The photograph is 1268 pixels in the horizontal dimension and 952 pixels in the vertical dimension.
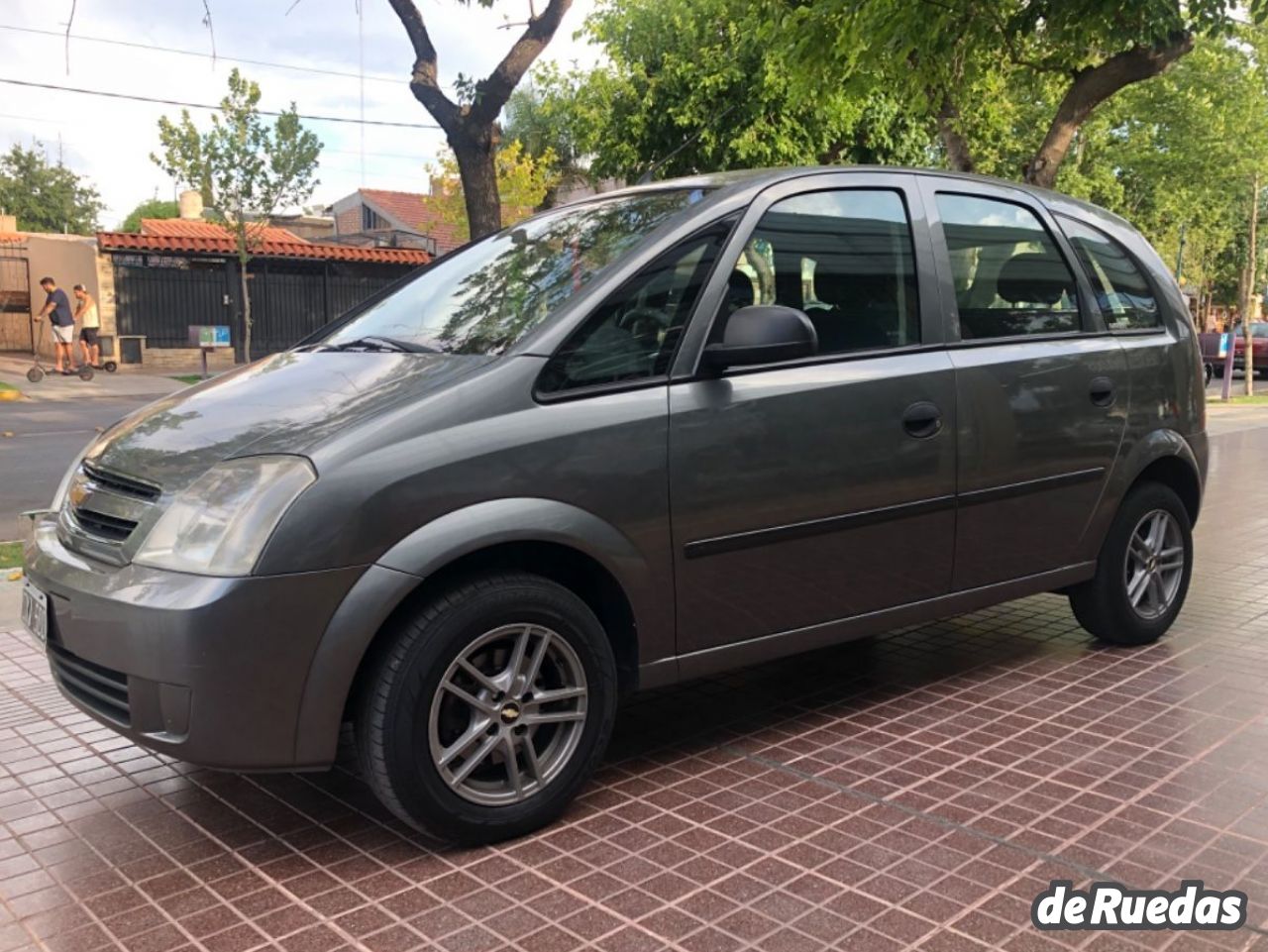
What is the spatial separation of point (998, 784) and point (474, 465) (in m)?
1.90

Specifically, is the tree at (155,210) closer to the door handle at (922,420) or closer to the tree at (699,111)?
the tree at (699,111)

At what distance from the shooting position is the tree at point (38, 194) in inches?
2509

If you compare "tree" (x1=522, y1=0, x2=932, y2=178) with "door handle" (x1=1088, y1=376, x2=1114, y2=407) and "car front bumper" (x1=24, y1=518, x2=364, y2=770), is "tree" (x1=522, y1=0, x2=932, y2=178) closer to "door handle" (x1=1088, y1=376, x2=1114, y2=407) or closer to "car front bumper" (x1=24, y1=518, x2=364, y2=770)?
"door handle" (x1=1088, y1=376, x2=1114, y2=407)

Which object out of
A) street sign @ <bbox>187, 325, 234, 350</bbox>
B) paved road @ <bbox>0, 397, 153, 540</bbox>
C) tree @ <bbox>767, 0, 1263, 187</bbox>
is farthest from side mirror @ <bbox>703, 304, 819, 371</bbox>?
street sign @ <bbox>187, 325, 234, 350</bbox>

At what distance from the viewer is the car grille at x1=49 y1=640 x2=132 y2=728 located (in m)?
2.93

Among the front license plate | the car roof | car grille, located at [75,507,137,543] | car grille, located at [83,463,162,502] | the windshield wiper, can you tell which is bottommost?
the front license plate

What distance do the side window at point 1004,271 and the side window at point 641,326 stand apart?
3.52 feet

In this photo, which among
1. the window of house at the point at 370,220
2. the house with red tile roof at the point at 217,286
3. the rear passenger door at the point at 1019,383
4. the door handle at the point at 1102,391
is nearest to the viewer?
the rear passenger door at the point at 1019,383

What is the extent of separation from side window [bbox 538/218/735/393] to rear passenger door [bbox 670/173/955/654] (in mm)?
62

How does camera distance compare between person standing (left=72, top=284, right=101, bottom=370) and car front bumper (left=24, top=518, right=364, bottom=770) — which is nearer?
car front bumper (left=24, top=518, right=364, bottom=770)

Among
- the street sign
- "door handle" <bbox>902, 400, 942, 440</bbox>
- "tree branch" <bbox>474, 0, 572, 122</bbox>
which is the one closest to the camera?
"door handle" <bbox>902, 400, 942, 440</bbox>

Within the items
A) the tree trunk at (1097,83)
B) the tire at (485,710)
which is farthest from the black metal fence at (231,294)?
the tire at (485,710)

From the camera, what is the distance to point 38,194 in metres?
64.5

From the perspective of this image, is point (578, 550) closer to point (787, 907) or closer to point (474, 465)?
point (474, 465)
